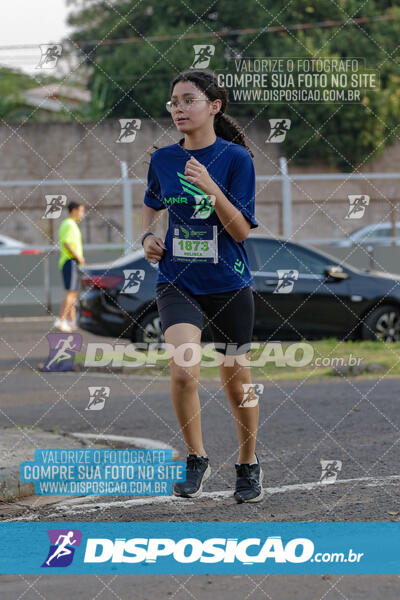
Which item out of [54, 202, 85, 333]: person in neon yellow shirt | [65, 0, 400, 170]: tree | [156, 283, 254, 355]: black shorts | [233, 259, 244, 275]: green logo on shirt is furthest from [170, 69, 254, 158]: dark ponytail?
[65, 0, 400, 170]: tree

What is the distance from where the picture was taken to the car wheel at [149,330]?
13.0 metres

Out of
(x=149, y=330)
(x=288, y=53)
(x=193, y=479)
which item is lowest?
(x=193, y=479)

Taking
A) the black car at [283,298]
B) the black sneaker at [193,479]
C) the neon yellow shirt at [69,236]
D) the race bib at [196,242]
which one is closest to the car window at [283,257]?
the black car at [283,298]

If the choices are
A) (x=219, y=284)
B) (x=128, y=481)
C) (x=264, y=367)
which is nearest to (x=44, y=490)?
(x=128, y=481)

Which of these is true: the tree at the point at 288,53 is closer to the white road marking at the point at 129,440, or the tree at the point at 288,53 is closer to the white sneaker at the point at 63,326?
the white sneaker at the point at 63,326

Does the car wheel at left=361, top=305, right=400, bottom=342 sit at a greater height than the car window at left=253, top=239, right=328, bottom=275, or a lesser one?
lesser

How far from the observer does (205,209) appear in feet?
18.3

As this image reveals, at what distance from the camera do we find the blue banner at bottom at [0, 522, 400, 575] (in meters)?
4.71

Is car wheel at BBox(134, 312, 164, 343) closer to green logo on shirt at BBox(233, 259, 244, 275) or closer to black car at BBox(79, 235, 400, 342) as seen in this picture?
black car at BBox(79, 235, 400, 342)

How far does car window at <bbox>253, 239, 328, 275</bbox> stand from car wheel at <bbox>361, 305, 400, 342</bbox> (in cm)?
91

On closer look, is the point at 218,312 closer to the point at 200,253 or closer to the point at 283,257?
the point at 200,253

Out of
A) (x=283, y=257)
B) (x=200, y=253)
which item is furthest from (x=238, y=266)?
(x=283, y=257)

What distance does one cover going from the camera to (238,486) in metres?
5.94

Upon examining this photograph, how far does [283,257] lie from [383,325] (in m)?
1.61
